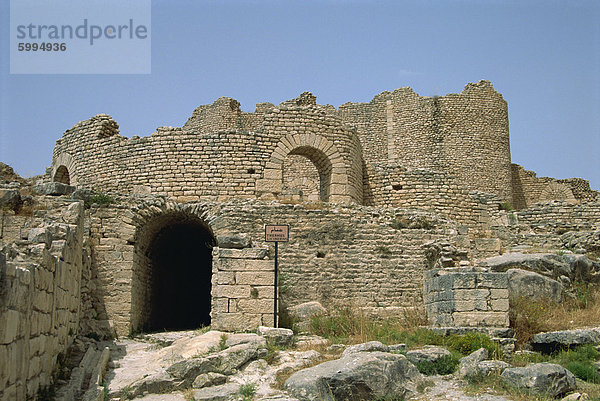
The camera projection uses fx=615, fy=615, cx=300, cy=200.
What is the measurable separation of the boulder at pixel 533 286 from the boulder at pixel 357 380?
4.78 metres

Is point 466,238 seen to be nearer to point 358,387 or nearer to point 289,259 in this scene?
point 289,259

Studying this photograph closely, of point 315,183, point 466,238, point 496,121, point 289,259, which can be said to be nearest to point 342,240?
point 289,259

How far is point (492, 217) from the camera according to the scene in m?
17.8

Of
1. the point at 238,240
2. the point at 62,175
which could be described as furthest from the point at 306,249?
the point at 62,175

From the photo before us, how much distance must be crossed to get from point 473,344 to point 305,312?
408cm

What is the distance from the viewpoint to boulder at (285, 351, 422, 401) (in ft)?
25.7

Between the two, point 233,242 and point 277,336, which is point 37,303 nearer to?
point 277,336

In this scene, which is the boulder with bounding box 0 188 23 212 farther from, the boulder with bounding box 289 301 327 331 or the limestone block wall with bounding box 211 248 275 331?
the boulder with bounding box 289 301 327 331

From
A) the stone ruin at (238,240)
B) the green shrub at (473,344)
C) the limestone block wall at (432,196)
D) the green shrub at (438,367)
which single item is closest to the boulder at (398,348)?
the green shrub at (438,367)

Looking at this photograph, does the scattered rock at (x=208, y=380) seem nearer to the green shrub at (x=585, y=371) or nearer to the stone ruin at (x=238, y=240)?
the stone ruin at (x=238, y=240)

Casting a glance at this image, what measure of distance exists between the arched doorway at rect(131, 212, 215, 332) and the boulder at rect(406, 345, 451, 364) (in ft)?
18.8

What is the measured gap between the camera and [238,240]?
11594mm

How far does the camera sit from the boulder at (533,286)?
1238 cm

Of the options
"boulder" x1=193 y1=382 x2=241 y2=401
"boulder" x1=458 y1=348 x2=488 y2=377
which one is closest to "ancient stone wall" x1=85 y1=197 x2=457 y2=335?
"boulder" x1=458 y1=348 x2=488 y2=377
